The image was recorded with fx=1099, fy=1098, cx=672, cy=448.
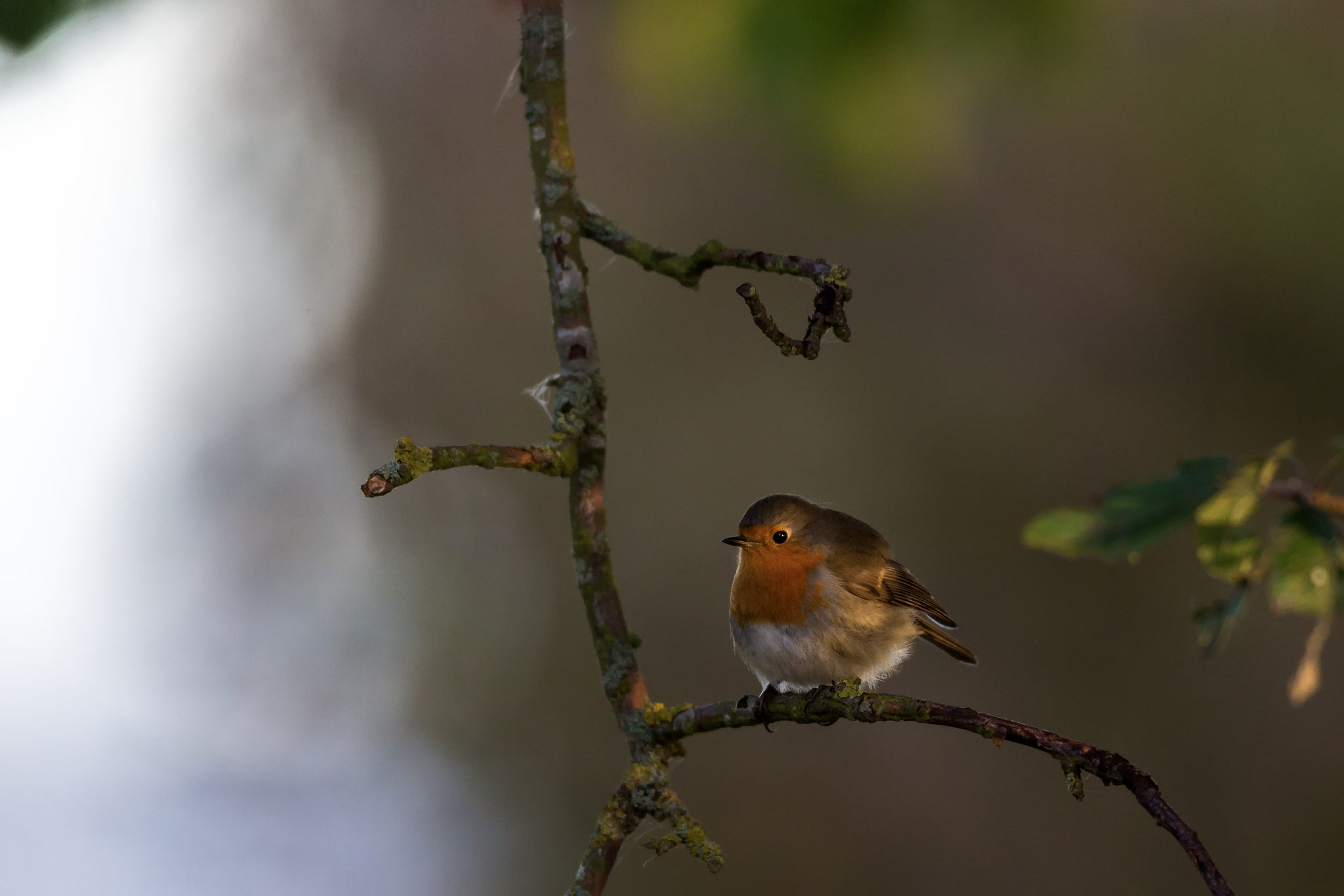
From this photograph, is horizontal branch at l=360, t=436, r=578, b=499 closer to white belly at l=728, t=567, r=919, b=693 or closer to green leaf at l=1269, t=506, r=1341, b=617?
green leaf at l=1269, t=506, r=1341, b=617

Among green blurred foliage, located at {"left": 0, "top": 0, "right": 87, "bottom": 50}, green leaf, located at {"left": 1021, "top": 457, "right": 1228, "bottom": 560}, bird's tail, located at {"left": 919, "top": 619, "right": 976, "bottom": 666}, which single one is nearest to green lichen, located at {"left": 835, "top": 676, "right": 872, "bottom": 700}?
green leaf, located at {"left": 1021, "top": 457, "right": 1228, "bottom": 560}

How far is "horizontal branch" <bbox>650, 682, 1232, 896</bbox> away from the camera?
3.20 ft

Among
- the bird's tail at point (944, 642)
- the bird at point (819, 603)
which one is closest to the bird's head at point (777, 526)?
the bird at point (819, 603)

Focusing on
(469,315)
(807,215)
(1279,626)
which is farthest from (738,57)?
(469,315)

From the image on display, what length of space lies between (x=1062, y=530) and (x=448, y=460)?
648mm

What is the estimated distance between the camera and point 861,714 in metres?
1.27

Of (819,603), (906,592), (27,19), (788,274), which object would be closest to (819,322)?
Answer: (788,274)

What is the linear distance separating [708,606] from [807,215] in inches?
70.2

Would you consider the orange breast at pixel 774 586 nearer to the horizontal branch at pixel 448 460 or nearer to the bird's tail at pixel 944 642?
the bird's tail at pixel 944 642

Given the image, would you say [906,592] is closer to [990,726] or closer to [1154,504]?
[990,726]

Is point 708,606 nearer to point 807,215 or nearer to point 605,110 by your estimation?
point 807,215

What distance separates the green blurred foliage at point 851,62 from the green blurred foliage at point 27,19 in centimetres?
78

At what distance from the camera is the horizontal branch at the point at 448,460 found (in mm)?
1107

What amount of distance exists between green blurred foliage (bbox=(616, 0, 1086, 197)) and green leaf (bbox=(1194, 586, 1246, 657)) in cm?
94
